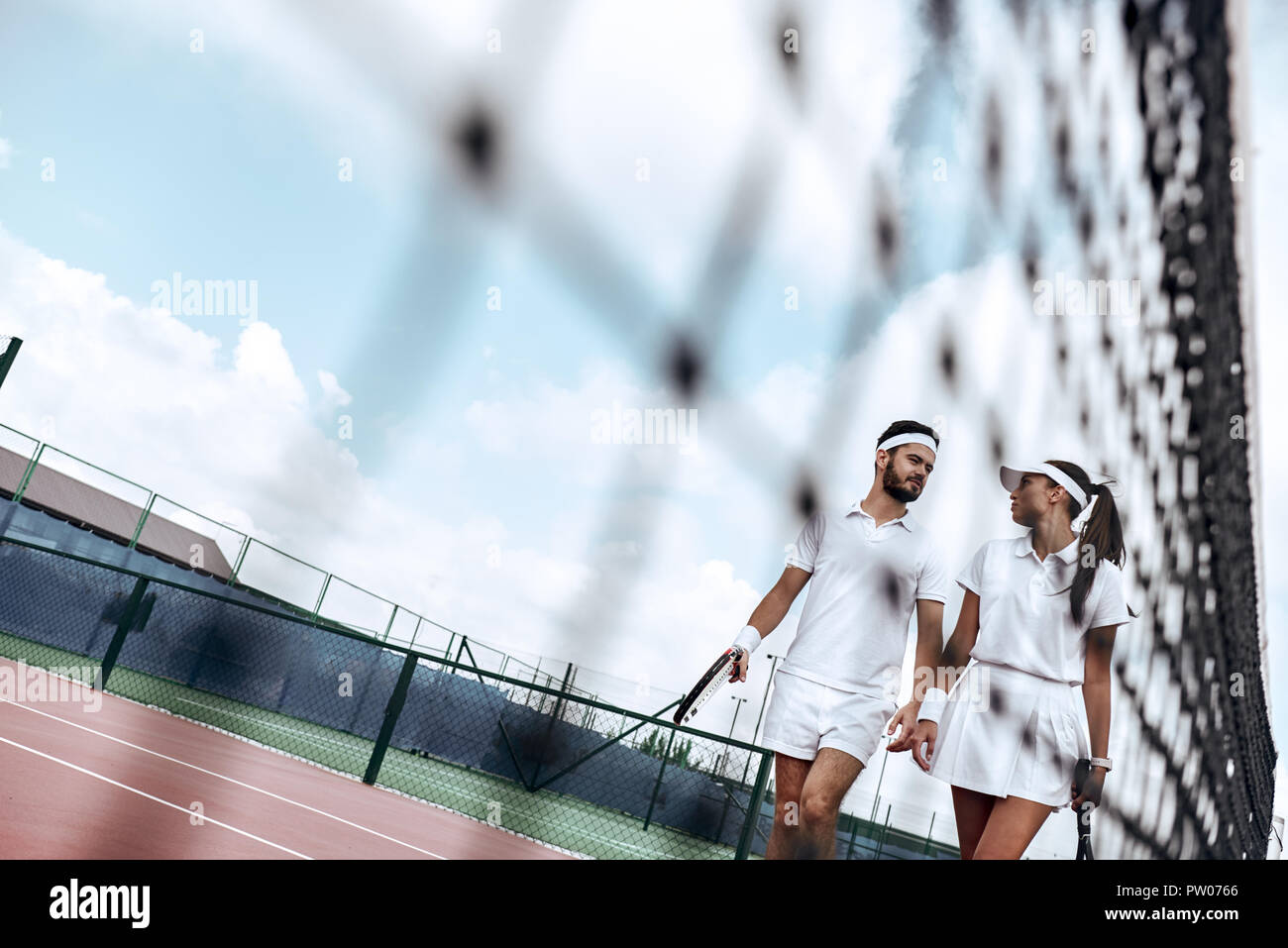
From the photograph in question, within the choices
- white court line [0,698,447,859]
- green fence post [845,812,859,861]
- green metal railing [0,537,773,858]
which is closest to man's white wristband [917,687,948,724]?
white court line [0,698,447,859]

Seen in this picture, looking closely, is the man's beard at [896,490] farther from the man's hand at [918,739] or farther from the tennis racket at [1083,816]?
the tennis racket at [1083,816]

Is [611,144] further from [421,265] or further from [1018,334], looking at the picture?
[1018,334]

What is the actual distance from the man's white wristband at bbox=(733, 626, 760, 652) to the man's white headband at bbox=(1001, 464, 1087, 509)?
79 cm

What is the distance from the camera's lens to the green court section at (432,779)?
6109 mm

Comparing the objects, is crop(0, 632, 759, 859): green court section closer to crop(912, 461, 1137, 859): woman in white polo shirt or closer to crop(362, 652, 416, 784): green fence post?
crop(362, 652, 416, 784): green fence post

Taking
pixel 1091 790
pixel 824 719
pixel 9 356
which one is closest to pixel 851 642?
pixel 824 719

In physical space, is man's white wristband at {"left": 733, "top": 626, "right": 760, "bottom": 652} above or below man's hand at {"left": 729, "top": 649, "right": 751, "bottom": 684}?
above

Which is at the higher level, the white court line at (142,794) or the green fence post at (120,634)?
the green fence post at (120,634)

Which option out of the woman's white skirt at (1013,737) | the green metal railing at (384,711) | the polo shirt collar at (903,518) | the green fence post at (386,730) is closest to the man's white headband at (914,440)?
the polo shirt collar at (903,518)

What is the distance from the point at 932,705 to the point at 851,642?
0.24m

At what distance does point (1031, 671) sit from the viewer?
2230 millimetres

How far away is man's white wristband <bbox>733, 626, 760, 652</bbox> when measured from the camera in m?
2.33

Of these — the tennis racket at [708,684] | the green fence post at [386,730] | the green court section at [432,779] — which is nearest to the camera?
the tennis racket at [708,684]
